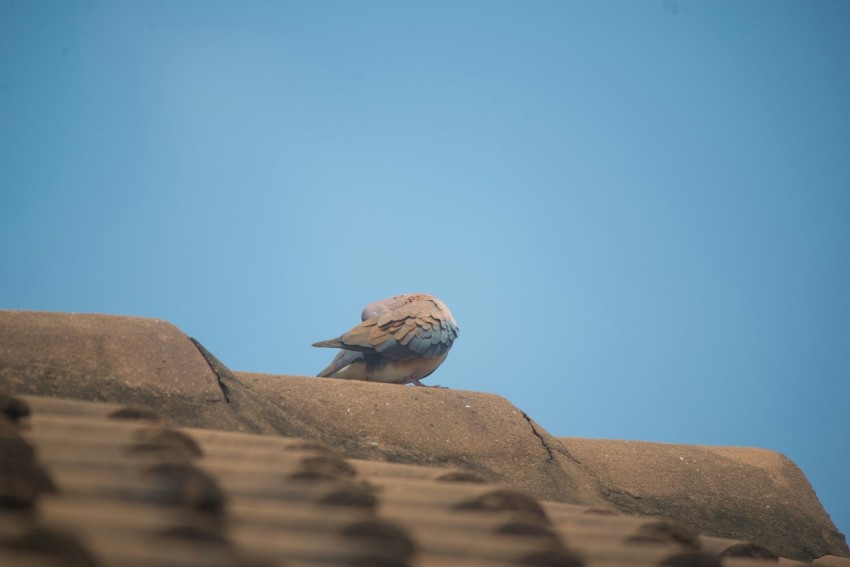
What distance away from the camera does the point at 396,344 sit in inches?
216

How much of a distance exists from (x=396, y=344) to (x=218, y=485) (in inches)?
155

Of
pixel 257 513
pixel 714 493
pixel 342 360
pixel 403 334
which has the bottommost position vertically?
pixel 257 513

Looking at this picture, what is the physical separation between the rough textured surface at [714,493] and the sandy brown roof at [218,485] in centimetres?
59

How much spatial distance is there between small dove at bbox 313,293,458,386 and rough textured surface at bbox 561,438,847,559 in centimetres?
114

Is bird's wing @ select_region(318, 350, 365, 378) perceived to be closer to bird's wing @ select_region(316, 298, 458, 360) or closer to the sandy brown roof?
bird's wing @ select_region(316, 298, 458, 360)

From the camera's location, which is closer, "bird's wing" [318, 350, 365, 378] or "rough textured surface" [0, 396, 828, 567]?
"rough textured surface" [0, 396, 828, 567]

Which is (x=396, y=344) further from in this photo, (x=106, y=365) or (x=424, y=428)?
(x=106, y=365)

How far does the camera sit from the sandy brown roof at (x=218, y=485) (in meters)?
1.27

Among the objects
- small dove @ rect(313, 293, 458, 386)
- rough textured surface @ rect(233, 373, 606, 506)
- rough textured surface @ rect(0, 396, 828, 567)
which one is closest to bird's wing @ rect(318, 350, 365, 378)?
small dove @ rect(313, 293, 458, 386)

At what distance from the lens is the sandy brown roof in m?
1.27

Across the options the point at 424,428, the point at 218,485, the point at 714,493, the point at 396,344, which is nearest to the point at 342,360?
the point at 396,344

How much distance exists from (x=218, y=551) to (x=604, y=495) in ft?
11.1

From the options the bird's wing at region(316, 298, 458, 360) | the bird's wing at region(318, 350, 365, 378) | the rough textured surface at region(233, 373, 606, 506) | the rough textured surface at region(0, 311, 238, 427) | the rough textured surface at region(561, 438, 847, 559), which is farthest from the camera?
the bird's wing at region(318, 350, 365, 378)

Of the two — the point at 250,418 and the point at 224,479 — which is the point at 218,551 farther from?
the point at 250,418
